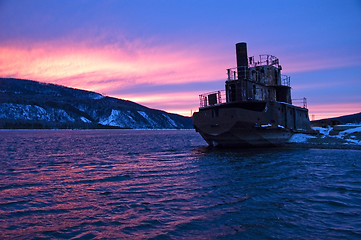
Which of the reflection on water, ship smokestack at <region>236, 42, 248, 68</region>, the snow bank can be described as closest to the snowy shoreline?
the snow bank

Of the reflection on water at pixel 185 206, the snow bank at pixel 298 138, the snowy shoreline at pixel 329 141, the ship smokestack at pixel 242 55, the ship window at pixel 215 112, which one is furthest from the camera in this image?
the ship smokestack at pixel 242 55

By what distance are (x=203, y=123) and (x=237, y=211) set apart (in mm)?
21285

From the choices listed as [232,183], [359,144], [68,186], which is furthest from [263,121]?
[68,186]

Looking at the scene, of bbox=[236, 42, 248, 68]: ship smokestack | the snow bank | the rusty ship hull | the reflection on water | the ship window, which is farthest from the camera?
bbox=[236, 42, 248, 68]: ship smokestack

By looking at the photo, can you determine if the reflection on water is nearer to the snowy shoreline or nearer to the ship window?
the ship window

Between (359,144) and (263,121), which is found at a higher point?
(263,121)

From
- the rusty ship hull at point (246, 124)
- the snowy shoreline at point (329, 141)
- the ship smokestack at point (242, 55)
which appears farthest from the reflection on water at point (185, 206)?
the ship smokestack at point (242, 55)

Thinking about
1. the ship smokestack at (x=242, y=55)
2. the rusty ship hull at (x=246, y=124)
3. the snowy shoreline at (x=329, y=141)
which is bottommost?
the snowy shoreline at (x=329, y=141)

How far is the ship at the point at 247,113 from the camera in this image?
998 inches

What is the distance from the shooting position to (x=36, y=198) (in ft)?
30.4

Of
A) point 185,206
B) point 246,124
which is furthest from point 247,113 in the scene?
point 185,206

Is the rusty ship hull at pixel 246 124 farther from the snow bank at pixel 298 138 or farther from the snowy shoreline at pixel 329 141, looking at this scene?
the snowy shoreline at pixel 329 141

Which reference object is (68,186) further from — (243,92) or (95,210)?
Result: (243,92)

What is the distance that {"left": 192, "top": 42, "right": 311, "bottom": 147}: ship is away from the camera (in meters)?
25.3
